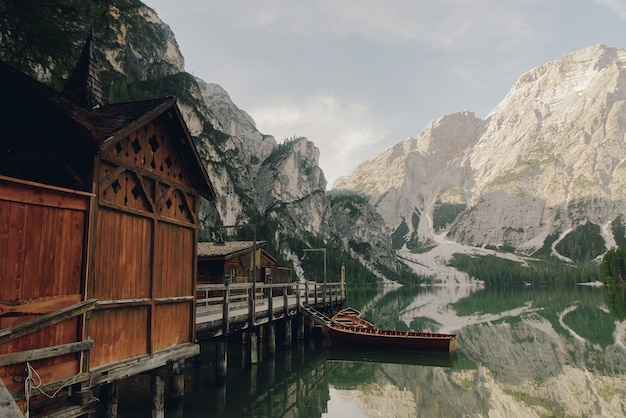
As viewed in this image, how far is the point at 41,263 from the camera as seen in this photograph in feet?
28.0

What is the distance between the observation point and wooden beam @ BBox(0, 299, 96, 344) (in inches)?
300

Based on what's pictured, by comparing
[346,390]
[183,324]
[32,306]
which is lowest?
[346,390]

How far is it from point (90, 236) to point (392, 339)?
24.6m

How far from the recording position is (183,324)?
14414 mm

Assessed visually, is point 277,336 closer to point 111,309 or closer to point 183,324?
point 183,324

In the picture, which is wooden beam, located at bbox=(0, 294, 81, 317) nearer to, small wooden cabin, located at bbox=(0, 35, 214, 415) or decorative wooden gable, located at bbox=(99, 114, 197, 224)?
small wooden cabin, located at bbox=(0, 35, 214, 415)

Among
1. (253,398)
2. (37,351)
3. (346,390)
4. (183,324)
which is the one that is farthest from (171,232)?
(346,390)

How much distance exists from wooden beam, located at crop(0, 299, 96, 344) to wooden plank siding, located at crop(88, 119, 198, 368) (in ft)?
2.08

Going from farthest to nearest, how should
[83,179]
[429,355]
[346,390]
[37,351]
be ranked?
[429,355] → [346,390] → [83,179] → [37,351]

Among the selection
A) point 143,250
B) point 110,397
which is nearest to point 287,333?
point 110,397

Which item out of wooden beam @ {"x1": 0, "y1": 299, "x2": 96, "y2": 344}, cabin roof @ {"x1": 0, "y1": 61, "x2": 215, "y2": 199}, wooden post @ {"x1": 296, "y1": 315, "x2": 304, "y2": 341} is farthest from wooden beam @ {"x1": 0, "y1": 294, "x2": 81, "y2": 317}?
wooden post @ {"x1": 296, "y1": 315, "x2": 304, "y2": 341}

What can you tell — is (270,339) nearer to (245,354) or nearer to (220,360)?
(245,354)

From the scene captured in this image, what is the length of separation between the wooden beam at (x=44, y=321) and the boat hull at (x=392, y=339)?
2410cm

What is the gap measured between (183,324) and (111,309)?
153 inches
